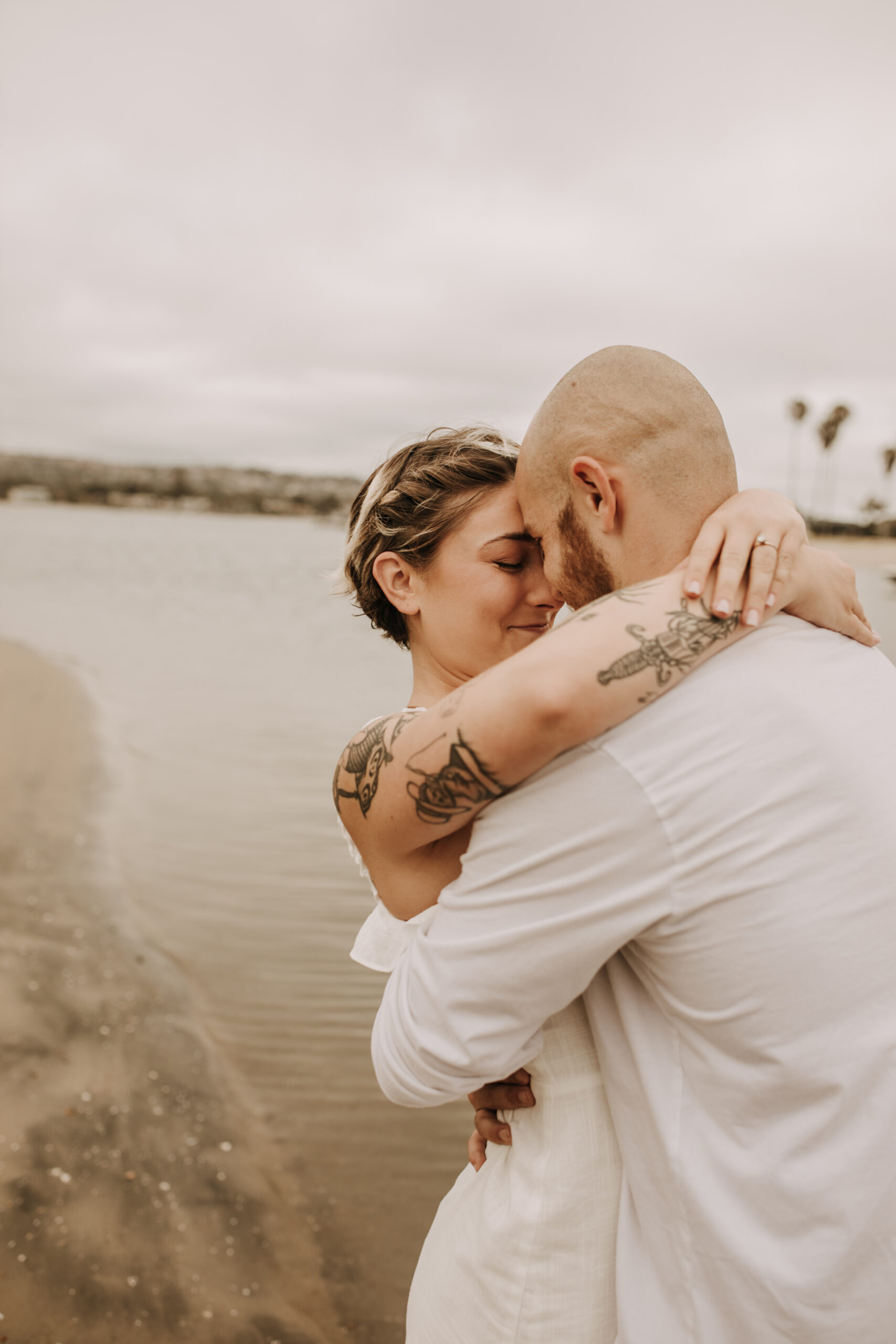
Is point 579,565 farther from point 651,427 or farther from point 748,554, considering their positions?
point 748,554

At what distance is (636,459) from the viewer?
63.2 inches

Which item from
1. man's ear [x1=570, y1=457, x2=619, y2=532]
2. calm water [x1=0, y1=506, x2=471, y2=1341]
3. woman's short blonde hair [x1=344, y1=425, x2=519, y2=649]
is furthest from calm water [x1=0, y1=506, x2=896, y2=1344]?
man's ear [x1=570, y1=457, x2=619, y2=532]

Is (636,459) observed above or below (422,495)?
above

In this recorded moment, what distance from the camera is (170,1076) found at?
182 inches

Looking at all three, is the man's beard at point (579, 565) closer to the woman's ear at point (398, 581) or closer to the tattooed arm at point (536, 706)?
the tattooed arm at point (536, 706)

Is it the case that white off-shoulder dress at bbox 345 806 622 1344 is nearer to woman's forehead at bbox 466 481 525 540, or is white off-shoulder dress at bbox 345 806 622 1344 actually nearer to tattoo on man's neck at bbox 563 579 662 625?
tattoo on man's neck at bbox 563 579 662 625

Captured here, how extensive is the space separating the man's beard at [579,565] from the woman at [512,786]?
25 centimetres

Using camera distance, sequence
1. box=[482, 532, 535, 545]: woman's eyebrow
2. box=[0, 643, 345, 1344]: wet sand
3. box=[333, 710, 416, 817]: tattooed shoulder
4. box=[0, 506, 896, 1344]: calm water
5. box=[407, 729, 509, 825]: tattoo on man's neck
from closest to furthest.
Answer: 1. box=[407, 729, 509, 825]: tattoo on man's neck
2. box=[333, 710, 416, 817]: tattooed shoulder
3. box=[482, 532, 535, 545]: woman's eyebrow
4. box=[0, 643, 345, 1344]: wet sand
5. box=[0, 506, 896, 1344]: calm water

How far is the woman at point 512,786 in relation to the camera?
4.19ft

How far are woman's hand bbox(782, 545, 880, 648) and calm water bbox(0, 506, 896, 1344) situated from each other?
1.69m

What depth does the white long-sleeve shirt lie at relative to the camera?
48.3 inches

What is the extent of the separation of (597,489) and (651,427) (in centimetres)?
14

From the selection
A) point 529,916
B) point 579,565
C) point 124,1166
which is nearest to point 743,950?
point 529,916

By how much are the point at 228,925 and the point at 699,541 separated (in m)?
5.58
